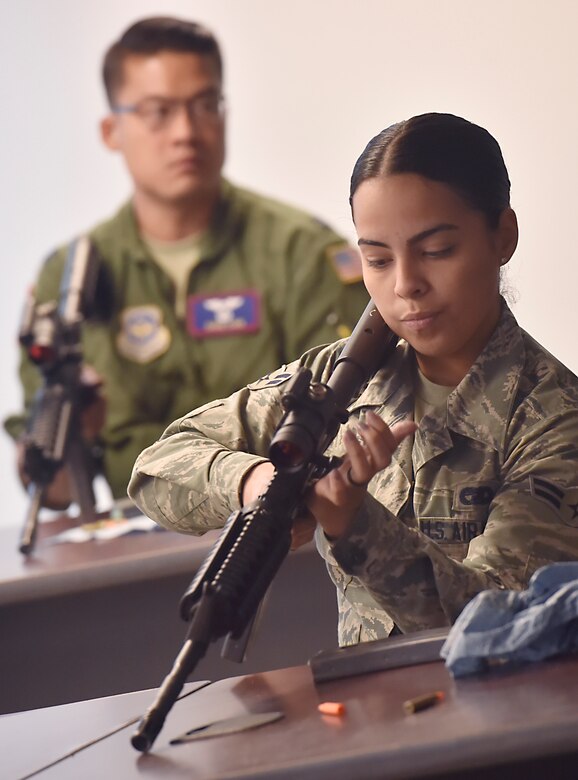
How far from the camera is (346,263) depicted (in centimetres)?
317

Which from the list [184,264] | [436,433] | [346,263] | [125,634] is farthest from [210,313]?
[436,433]

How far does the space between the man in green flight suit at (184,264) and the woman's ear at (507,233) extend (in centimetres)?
183

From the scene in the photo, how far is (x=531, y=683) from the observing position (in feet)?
3.07

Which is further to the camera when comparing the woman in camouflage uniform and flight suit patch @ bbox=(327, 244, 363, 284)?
flight suit patch @ bbox=(327, 244, 363, 284)

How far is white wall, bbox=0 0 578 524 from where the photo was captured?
103 inches

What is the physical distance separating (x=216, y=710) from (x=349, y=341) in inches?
16.6

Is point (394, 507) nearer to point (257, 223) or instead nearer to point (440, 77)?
point (440, 77)

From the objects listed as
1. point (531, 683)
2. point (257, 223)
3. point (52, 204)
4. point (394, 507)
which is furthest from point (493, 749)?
point (52, 204)

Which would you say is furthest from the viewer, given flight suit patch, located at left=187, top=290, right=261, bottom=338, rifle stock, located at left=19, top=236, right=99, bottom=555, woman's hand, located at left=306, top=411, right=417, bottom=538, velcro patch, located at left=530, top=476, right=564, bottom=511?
flight suit patch, located at left=187, top=290, right=261, bottom=338

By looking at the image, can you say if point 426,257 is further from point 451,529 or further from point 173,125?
point 173,125

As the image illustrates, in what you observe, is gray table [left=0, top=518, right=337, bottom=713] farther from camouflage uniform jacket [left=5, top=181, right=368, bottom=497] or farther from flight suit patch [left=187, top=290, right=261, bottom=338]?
flight suit patch [left=187, top=290, right=261, bottom=338]

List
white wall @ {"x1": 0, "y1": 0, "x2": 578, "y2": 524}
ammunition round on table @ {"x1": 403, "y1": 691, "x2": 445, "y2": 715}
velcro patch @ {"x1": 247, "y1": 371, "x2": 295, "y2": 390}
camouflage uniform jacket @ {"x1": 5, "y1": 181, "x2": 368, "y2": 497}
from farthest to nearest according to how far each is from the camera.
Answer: camouflage uniform jacket @ {"x1": 5, "y1": 181, "x2": 368, "y2": 497}, white wall @ {"x1": 0, "y1": 0, "x2": 578, "y2": 524}, velcro patch @ {"x1": 247, "y1": 371, "x2": 295, "y2": 390}, ammunition round on table @ {"x1": 403, "y1": 691, "x2": 445, "y2": 715}

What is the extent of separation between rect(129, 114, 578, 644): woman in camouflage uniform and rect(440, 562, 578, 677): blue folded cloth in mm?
107

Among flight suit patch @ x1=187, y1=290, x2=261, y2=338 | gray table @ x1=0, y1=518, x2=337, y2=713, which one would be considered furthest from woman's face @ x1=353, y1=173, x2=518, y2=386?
flight suit patch @ x1=187, y1=290, x2=261, y2=338
